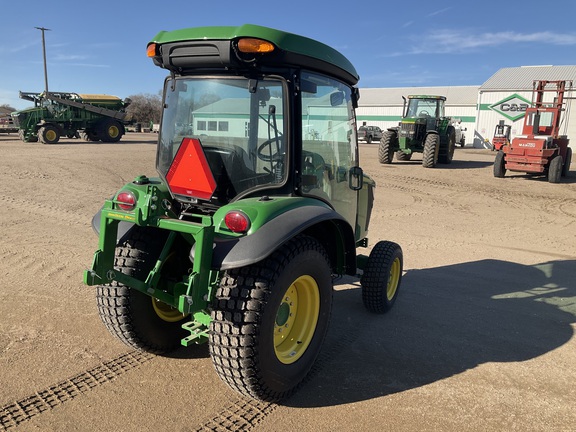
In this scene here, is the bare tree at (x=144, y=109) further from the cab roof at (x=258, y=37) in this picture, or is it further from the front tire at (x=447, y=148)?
the cab roof at (x=258, y=37)

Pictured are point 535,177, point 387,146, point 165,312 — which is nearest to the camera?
point 165,312

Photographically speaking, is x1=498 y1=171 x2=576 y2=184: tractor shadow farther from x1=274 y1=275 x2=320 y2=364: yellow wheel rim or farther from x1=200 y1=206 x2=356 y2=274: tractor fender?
x1=200 y1=206 x2=356 y2=274: tractor fender

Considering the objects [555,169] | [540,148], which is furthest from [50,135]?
[555,169]

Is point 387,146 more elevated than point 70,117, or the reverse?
point 70,117

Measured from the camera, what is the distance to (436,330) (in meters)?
3.99

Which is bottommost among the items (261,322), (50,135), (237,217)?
(261,322)

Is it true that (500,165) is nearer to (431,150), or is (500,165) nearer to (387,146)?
(431,150)

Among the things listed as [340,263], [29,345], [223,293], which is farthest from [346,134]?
[29,345]

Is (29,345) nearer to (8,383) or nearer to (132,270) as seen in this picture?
(8,383)

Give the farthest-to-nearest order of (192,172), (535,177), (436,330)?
(535,177) < (436,330) < (192,172)

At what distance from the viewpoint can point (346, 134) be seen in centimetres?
387

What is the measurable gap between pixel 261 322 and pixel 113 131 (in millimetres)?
24875

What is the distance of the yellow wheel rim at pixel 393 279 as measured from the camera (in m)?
4.46

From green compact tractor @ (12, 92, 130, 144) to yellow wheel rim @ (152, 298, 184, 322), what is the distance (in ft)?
71.3
